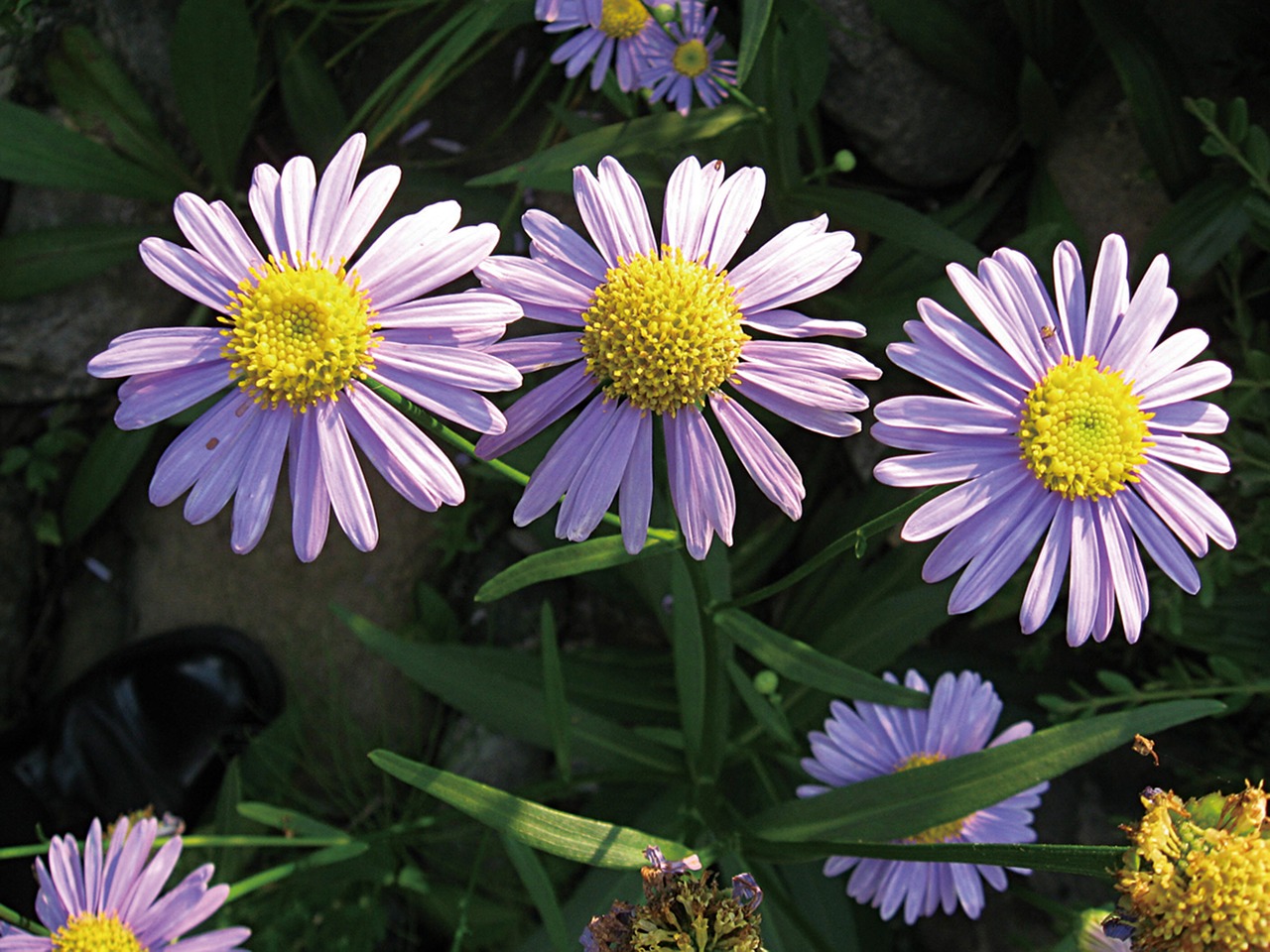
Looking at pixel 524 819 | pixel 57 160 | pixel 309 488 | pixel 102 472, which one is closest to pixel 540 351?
pixel 309 488

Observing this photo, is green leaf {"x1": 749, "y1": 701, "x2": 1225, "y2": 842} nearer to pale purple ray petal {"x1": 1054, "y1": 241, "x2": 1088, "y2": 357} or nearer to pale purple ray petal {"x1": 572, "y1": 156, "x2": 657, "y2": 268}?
pale purple ray petal {"x1": 1054, "y1": 241, "x2": 1088, "y2": 357}

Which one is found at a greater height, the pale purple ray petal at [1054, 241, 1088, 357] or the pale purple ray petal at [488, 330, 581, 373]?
the pale purple ray petal at [488, 330, 581, 373]

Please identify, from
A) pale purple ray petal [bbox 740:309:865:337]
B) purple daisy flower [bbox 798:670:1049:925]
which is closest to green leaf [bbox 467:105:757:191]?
pale purple ray petal [bbox 740:309:865:337]

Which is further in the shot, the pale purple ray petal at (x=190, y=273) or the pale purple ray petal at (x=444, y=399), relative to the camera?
the pale purple ray petal at (x=190, y=273)

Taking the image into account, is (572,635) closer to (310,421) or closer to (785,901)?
(785,901)

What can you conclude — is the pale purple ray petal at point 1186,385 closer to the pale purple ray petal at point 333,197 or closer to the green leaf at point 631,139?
the green leaf at point 631,139

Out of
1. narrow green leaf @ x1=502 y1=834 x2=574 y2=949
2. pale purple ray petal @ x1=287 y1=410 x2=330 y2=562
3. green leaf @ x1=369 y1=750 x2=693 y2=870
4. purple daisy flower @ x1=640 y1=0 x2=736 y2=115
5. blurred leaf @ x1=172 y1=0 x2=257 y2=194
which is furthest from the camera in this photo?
blurred leaf @ x1=172 y1=0 x2=257 y2=194

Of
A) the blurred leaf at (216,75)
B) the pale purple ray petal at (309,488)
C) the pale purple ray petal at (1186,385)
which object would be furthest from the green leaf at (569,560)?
the blurred leaf at (216,75)

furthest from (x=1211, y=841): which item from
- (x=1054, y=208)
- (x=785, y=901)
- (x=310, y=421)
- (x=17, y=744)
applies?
(x=17, y=744)
